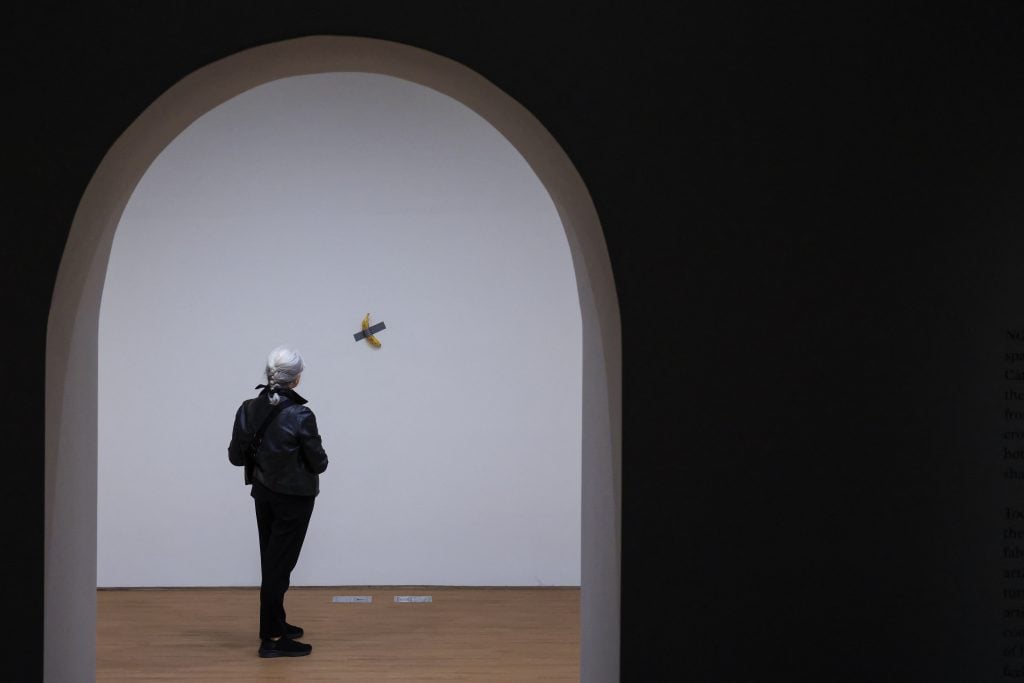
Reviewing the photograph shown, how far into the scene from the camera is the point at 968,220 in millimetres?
2494

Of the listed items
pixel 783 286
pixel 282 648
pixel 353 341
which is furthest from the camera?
pixel 353 341

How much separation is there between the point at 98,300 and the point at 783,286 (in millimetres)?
1770

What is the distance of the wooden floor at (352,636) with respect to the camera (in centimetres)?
493

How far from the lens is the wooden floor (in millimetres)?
4934

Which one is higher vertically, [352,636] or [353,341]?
[353,341]

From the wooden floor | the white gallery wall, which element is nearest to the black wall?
the wooden floor

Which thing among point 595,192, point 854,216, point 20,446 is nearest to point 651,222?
point 595,192

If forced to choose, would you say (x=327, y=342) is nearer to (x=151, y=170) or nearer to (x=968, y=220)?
(x=151, y=170)

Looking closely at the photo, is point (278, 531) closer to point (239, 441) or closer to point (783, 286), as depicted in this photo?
point (239, 441)

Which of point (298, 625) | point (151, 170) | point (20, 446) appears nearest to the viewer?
point (20, 446)

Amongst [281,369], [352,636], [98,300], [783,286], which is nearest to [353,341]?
[281,369]

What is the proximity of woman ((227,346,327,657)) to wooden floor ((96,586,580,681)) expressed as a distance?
363 millimetres

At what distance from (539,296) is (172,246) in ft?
7.64

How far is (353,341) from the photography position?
22.1ft
